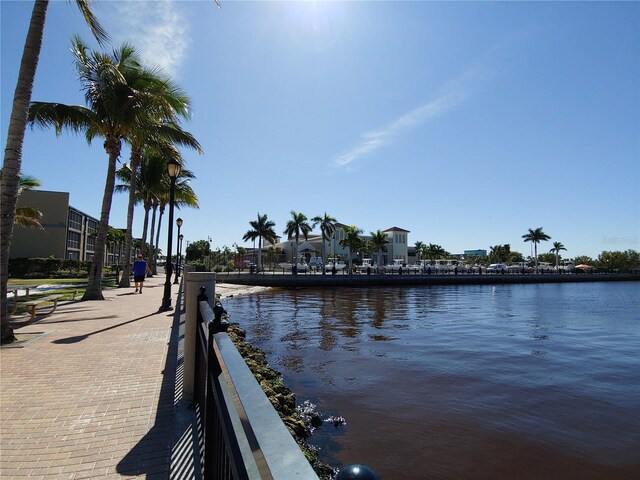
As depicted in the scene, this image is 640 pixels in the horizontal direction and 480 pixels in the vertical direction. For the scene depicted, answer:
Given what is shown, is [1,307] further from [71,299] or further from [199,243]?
[199,243]

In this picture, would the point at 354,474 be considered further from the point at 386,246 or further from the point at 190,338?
the point at 386,246

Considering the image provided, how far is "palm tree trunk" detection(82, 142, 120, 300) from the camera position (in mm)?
15555

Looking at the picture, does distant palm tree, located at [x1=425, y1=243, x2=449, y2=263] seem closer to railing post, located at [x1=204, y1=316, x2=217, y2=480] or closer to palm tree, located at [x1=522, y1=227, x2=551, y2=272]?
palm tree, located at [x1=522, y1=227, x2=551, y2=272]

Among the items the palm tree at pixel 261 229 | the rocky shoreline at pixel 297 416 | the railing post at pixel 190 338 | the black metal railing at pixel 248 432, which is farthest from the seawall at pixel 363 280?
the black metal railing at pixel 248 432

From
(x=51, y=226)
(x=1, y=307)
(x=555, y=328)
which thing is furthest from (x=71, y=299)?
(x=51, y=226)

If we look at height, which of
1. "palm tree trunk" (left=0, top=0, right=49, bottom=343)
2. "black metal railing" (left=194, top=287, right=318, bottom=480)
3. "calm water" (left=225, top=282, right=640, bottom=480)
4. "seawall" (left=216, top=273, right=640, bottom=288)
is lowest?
"calm water" (left=225, top=282, right=640, bottom=480)

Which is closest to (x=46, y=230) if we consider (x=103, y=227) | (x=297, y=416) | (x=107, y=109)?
(x=103, y=227)

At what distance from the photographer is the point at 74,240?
5341 cm

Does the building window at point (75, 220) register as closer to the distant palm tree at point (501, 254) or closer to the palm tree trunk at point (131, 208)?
the palm tree trunk at point (131, 208)

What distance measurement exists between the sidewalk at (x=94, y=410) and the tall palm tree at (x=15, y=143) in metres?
1.27

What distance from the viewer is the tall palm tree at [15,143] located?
790 centimetres

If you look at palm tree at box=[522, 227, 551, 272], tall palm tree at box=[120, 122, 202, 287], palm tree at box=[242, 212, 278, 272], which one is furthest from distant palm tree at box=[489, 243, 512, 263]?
tall palm tree at box=[120, 122, 202, 287]

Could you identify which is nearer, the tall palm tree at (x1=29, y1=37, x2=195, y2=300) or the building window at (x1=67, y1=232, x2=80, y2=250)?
the tall palm tree at (x1=29, y1=37, x2=195, y2=300)

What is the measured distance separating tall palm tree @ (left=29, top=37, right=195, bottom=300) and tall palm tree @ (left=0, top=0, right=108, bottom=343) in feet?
15.8
